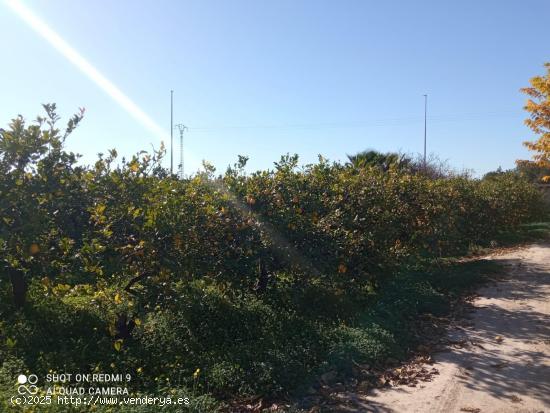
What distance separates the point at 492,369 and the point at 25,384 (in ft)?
14.2

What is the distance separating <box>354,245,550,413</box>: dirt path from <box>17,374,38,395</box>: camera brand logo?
2716mm

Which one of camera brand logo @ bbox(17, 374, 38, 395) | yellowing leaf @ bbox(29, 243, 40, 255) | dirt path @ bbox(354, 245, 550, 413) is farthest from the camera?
dirt path @ bbox(354, 245, 550, 413)

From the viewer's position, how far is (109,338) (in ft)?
18.0

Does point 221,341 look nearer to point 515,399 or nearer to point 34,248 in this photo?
point 34,248

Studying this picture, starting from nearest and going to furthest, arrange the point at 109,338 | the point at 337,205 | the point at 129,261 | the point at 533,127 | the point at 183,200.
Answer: the point at 129,261, the point at 183,200, the point at 109,338, the point at 337,205, the point at 533,127

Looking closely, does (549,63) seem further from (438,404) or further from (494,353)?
(438,404)

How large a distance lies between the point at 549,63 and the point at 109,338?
48.5ft

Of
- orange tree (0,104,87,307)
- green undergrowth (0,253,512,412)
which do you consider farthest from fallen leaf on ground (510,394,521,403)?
orange tree (0,104,87,307)

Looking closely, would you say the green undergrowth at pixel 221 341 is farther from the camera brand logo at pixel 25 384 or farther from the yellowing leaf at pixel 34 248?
the yellowing leaf at pixel 34 248

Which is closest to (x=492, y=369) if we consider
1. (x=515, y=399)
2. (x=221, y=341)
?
(x=515, y=399)

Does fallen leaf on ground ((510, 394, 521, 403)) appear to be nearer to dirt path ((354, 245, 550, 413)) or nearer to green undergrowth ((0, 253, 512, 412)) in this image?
dirt path ((354, 245, 550, 413))

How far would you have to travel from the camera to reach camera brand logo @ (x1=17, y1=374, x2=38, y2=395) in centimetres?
390

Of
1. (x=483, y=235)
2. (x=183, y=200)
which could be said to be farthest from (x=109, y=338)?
(x=483, y=235)

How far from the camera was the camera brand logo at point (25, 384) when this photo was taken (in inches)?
154
